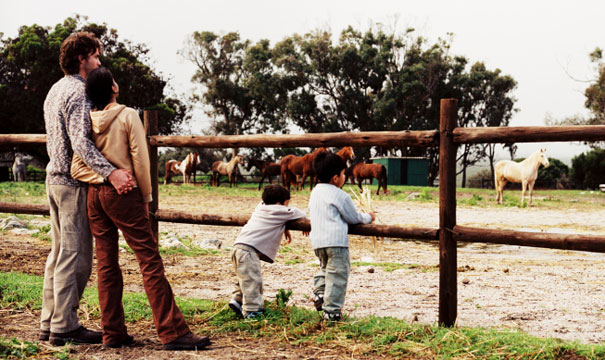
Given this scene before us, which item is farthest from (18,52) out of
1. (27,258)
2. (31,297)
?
(31,297)

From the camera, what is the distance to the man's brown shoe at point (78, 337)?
4.10m

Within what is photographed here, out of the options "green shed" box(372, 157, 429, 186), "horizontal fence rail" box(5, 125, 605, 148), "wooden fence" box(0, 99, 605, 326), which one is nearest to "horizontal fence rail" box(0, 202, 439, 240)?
"wooden fence" box(0, 99, 605, 326)

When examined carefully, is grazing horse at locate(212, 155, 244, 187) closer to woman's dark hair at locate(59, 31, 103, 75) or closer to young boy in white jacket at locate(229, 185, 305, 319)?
young boy in white jacket at locate(229, 185, 305, 319)

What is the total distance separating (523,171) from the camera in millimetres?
20016

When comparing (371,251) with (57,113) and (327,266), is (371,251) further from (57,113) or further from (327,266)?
(57,113)

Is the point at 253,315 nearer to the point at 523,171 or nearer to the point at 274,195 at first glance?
the point at 274,195

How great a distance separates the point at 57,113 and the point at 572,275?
5825mm

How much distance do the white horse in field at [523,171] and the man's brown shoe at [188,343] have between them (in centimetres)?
1667

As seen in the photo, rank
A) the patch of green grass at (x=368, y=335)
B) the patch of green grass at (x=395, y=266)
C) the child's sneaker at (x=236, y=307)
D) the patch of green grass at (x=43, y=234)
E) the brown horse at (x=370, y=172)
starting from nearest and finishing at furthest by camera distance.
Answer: the patch of green grass at (x=368, y=335)
the child's sneaker at (x=236, y=307)
the patch of green grass at (x=395, y=266)
the patch of green grass at (x=43, y=234)
the brown horse at (x=370, y=172)

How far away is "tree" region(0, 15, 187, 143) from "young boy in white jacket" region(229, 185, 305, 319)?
1160 inches

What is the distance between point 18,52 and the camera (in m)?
32.8

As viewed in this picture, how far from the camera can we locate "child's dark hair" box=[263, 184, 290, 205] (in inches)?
184

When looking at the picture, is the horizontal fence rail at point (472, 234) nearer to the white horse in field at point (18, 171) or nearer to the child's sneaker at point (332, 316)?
the child's sneaker at point (332, 316)

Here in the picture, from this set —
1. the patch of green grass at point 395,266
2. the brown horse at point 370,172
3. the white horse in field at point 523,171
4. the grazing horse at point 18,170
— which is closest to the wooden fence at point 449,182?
the patch of green grass at point 395,266
